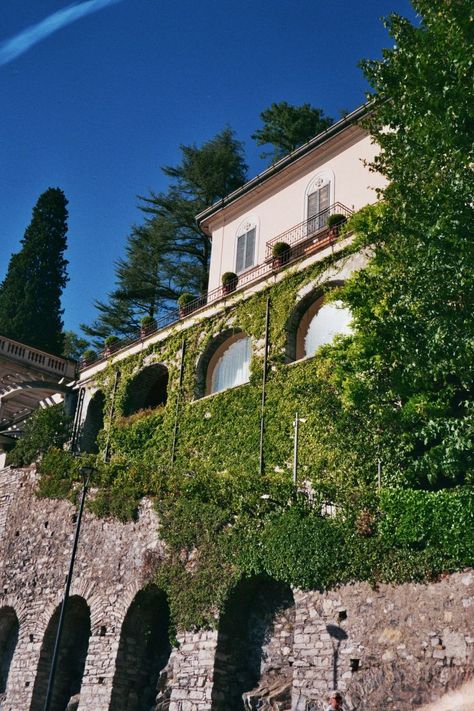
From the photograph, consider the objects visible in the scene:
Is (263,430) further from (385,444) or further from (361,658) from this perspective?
(361,658)

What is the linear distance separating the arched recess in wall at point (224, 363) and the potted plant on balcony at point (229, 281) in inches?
81.4

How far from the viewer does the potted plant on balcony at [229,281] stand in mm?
28781

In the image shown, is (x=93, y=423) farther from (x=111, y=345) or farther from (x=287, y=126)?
(x=287, y=126)

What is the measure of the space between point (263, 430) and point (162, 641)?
6884 mm

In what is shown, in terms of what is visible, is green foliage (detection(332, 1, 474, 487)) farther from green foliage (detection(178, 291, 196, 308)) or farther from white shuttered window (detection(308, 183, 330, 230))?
green foliage (detection(178, 291, 196, 308))

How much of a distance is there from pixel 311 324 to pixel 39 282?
68.0 feet

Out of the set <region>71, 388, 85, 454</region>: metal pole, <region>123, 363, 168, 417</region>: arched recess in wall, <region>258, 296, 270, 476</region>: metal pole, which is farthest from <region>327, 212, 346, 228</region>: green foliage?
<region>71, 388, 85, 454</region>: metal pole

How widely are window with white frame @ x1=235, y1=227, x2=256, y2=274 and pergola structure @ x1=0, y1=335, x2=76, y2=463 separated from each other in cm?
918

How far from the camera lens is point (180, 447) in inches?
1034

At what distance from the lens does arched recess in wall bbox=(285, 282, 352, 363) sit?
2422 cm

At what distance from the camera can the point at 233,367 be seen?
26.8 meters

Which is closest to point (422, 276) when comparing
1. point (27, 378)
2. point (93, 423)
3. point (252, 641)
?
point (252, 641)

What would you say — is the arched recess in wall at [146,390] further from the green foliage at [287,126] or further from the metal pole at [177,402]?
the green foliage at [287,126]

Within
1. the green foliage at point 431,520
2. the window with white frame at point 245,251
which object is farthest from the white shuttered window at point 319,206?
the green foliage at point 431,520
